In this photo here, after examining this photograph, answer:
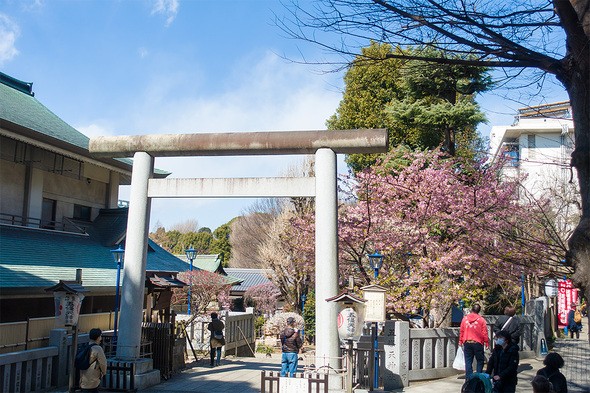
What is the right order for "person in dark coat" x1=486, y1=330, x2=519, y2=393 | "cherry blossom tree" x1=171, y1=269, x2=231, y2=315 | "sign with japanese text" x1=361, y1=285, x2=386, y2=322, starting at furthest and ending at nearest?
"cherry blossom tree" x1=171, y1=269, x2=231, y2=315 < "sign with japanese text" x1=361, y1=285, x2=386, y2=322 < "person in dark coat" x1=486, y1=330, x2=519, y2=393

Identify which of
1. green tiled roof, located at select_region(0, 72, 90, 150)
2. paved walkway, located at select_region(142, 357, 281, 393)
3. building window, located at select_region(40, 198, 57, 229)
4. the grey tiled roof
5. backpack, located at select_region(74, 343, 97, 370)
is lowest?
paved walkway, located at select_region(142, 357, 281, 393)

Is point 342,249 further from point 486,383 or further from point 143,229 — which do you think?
point 486,383

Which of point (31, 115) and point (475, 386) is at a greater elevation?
point (31, 115)

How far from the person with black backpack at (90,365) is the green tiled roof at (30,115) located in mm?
9397

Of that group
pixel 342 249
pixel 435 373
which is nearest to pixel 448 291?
pixel 435 373

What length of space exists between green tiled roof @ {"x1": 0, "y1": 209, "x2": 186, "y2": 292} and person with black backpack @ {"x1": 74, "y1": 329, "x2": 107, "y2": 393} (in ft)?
19.4

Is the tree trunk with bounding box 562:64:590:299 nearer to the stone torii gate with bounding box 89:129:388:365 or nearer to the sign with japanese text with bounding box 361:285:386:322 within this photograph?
→ the stone torii gate with bounding box 89:129:388:365

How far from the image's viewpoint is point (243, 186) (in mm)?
11289

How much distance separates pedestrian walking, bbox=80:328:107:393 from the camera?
25.6ft

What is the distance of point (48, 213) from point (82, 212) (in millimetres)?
1889

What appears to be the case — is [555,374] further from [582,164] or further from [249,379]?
[249,379]

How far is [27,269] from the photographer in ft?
45.6

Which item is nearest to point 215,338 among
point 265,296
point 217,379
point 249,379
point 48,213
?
point 217,379

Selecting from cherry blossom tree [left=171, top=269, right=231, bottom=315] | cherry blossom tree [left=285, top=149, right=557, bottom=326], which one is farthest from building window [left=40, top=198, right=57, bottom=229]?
cherry blossom tree [left=285, top=149, right=557, bottom=326]
